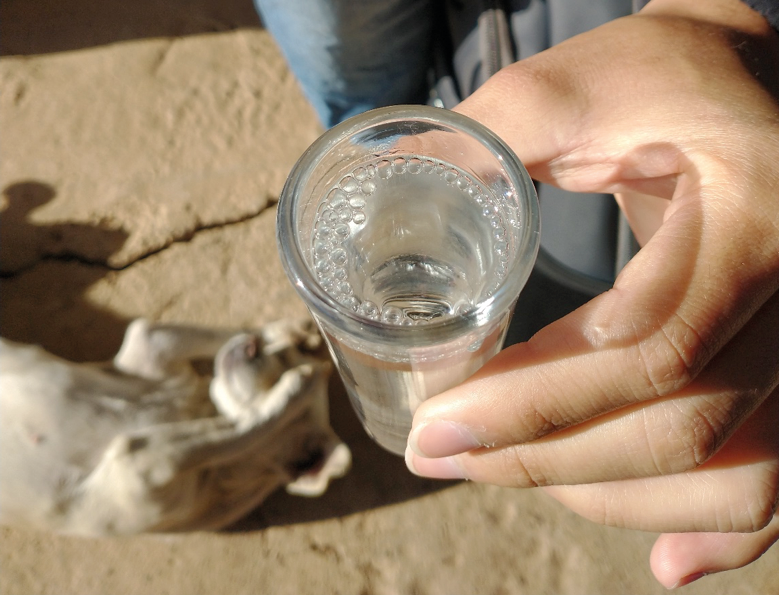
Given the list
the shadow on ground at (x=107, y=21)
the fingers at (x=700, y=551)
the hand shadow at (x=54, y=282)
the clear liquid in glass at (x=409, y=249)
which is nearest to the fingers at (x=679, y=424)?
the clear liquid in glass at (x=409, y=249)

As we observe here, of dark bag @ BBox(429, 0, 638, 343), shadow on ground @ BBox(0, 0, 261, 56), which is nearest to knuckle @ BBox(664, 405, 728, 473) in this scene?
dark bag @ BBox(429, 0, 638, 343)

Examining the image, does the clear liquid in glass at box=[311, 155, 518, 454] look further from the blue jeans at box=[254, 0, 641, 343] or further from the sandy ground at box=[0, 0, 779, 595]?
the sandy ground at box=[0, 0, 779, 595]

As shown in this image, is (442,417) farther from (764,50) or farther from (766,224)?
(764,50)

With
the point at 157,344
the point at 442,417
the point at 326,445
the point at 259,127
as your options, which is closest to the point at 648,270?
the point at 442,417

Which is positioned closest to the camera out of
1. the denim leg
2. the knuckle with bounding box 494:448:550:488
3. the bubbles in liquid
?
the bubbles in liquid

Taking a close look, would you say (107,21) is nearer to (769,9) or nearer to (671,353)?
(769,9)

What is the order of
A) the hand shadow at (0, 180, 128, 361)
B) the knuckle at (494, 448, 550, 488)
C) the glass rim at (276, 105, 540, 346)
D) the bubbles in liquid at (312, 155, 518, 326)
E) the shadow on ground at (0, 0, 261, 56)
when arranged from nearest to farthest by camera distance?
the glass rim at (276, 105, 540, 346)
the bubbles in liquid at (312, 155, 518, 326)
the knuckle at (494, 448, 550, 488)
the hand shadow at (0, 180, 128, 361)
the shadow on ground at (0, 0, 261, 56)
